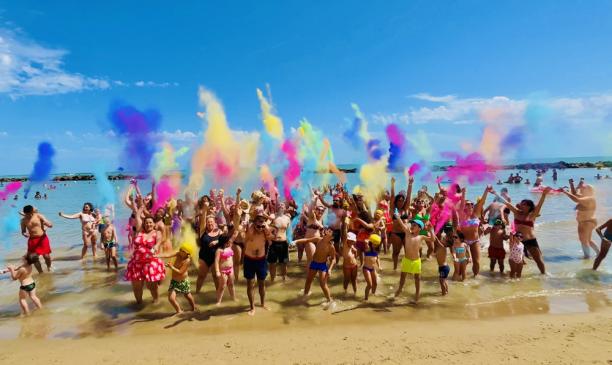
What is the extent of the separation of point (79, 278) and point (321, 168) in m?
7.28

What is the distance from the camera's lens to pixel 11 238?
49.1 feet

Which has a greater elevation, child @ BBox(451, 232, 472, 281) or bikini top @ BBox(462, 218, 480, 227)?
bikini top @ BBox(462, 218, 480, 227)

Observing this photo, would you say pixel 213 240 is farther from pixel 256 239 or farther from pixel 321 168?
pixel 321 168

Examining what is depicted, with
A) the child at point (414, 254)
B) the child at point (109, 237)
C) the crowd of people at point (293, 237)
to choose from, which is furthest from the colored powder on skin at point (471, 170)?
the child at point (109, 237)

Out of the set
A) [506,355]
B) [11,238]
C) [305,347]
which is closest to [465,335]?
[506,355]

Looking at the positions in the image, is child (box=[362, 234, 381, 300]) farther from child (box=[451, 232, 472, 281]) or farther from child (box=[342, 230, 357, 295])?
child (box=[451, 232, 472, 281])

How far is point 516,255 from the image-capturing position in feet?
27.2

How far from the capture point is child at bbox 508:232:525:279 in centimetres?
823

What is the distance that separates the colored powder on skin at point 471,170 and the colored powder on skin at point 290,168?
14.8ft

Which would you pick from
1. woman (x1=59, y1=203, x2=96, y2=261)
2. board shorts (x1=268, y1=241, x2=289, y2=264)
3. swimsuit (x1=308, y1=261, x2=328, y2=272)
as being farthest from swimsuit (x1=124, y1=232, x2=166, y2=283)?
woman (x1=59, y1=203, x2=96, y2=261)

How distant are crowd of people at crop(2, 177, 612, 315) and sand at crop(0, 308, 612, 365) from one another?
97 cm

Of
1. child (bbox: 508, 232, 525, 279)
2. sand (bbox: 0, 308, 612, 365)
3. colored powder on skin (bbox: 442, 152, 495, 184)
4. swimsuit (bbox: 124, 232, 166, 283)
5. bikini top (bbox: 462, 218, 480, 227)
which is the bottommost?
sand (bbox: 0, 308, 612, 365)

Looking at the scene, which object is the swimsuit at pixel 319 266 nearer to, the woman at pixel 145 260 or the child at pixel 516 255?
the woman at pixel 145 260

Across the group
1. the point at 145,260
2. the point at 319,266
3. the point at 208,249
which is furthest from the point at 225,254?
the point at 319,266
